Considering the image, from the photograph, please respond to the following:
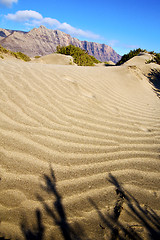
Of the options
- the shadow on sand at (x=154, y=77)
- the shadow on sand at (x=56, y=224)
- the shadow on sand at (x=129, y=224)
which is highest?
the shadow on sand at (x=154, y=77)

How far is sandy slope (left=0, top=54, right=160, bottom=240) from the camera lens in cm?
104

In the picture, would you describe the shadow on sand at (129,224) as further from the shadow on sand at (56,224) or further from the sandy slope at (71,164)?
the shadow on sand at (56,224)

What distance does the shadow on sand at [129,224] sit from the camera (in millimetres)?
970

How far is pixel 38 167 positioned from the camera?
143cm

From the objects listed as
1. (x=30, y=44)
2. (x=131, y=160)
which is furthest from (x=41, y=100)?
(x=30, y=44)

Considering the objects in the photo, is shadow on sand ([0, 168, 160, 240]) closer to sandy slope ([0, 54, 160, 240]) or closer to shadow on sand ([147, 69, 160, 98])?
sandy slope ([0, 54, 160, 240])

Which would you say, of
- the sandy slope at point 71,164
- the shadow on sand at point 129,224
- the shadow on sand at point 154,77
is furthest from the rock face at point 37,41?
the shadow on sand at point 129,224

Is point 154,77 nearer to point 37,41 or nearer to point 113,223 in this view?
point 113,223

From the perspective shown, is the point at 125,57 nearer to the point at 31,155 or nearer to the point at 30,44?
the point at 31,155

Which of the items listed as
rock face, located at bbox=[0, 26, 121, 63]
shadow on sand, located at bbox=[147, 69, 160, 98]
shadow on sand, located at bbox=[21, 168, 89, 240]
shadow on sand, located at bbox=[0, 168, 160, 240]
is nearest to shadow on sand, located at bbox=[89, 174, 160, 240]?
shadow on sand, located at bbox=[0, 168, 160, 240]

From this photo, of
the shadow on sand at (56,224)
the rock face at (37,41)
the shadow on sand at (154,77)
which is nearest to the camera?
the shadow on sand at (56,224)

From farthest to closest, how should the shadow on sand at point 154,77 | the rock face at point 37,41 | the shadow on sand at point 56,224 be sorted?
the rock face at point 37,41 → the shadow on sand at point 154,77 → the shadow on sand at point 56,224

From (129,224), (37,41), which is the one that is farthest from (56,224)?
(37,41)

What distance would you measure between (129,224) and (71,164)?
2.36 feet
